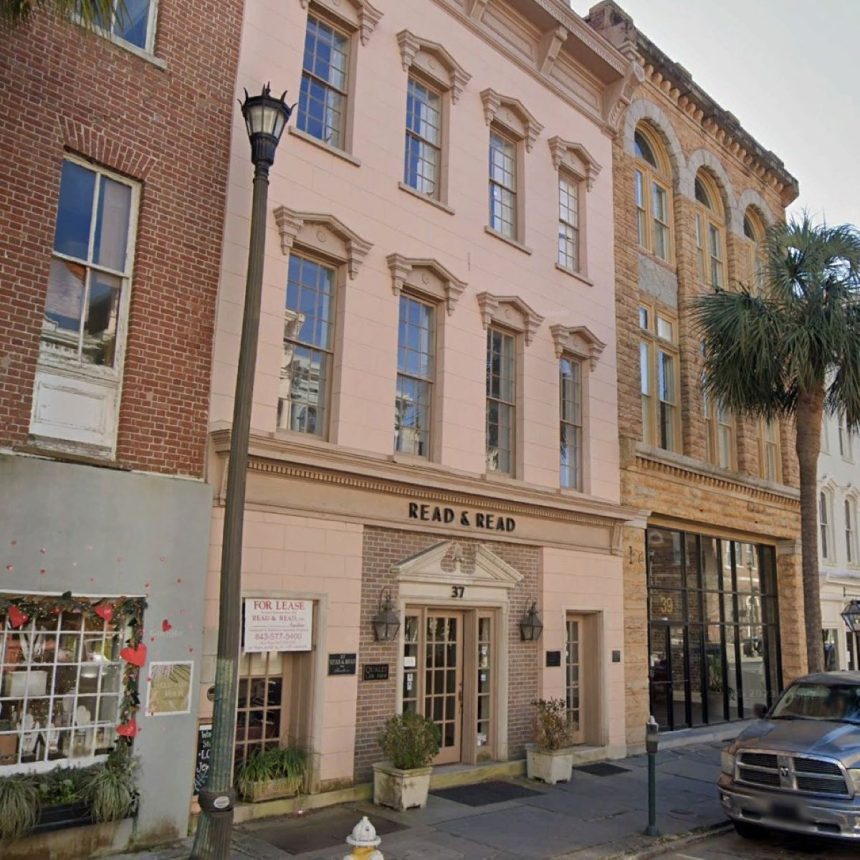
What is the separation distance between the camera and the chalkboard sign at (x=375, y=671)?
11.0 meters

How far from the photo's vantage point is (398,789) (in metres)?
10.3

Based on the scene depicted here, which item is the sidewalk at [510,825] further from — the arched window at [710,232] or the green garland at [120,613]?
the arched window at [710,232]

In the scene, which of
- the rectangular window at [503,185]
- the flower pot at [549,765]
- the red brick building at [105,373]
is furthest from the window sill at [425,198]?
the flower pot at [549,765]

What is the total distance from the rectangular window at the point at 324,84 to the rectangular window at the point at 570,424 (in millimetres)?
5963

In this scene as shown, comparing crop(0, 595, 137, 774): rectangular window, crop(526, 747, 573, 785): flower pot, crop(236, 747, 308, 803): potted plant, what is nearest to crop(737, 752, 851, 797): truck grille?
crop(526, 747, 573, 785): flower pot

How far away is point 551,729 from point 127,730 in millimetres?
6645

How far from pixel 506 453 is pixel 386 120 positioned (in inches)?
219

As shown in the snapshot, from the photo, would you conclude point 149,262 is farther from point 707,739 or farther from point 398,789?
point 707,739

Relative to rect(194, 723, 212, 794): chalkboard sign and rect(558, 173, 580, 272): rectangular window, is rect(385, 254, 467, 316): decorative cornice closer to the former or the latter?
rect(558, 173, 580, 272): rectangular window

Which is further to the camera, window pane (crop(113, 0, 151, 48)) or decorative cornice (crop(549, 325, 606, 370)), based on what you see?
decorative cornice (crop(549, 325, 606, 370))

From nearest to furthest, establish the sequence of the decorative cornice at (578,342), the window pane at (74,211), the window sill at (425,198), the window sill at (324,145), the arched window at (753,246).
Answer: the window pane at (74,211) → the window sill at (324,145) → the window sill at (425,198) → the decorative cornice at (578,342) → the arched window at (753,246)

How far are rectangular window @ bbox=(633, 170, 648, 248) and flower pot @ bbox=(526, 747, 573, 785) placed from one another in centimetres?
1094

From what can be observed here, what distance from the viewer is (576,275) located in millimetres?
15727

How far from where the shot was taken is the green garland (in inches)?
322
